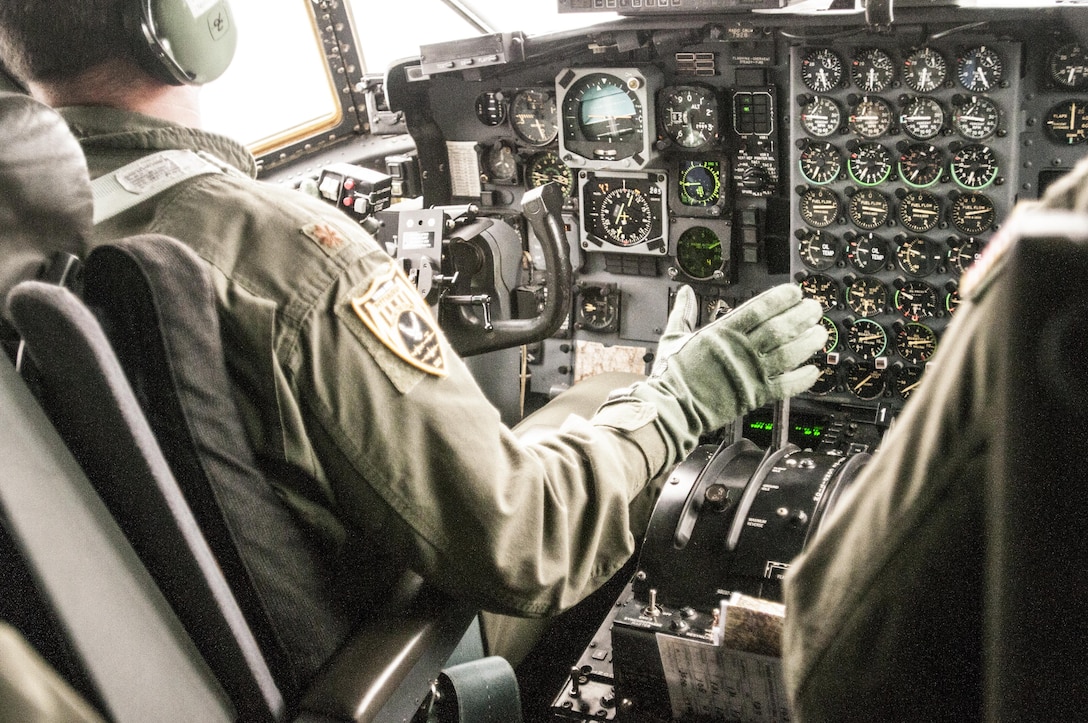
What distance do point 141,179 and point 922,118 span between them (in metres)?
2.41

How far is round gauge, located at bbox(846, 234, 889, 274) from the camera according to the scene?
3.11m

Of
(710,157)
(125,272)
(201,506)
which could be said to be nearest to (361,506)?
(201,506)

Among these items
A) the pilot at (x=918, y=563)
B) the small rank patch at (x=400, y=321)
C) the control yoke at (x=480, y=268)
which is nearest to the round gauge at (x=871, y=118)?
the control yoke at (x=480, y=268)

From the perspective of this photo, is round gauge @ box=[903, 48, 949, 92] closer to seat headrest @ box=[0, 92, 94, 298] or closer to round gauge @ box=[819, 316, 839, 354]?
round gauge @ box=[819, 316, 839, 354]

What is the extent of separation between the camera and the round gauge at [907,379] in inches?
123

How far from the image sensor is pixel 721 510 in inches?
67.9

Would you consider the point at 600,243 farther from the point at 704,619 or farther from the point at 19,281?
the point at 19,281

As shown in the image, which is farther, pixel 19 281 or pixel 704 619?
pixel 704 619

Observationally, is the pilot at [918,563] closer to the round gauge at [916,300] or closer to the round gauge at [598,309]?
the round gauge at [916,300]

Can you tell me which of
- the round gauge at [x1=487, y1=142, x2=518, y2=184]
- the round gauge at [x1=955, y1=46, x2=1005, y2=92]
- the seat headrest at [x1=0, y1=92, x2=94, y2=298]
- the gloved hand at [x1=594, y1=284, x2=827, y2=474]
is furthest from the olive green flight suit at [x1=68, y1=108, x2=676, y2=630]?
the round gauge at [x1=487, y1=142, x2=518, y2=184]

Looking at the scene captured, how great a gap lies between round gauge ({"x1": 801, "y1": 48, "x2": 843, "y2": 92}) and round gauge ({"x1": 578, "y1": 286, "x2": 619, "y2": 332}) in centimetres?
103

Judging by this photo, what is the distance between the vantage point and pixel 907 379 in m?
3.15

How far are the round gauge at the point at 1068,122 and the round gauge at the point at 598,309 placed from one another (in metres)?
1.49

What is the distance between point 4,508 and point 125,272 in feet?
0.91
